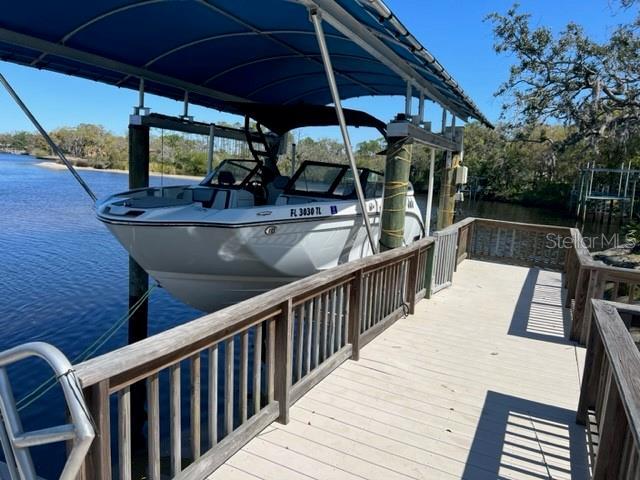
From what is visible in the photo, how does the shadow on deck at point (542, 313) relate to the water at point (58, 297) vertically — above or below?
above

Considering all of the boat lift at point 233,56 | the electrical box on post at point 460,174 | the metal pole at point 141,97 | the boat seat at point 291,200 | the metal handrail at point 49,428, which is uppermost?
the boat lift at point 233,56

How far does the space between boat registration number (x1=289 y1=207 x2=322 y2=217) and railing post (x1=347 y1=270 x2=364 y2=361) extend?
149 cm

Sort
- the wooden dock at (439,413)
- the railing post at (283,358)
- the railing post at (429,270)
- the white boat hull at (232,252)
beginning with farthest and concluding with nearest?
the railing post at (429,270), the white boat hull at (232,252), the railing post at (283,358), the wooden dock at (439,413)

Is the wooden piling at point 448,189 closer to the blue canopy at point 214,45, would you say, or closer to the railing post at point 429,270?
the blue canopy at point 214,45

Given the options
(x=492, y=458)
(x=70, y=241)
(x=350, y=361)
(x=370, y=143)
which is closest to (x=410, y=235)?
(x=350, y=361)

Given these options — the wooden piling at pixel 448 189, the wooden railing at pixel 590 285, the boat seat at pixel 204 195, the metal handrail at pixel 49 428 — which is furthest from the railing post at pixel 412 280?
the metal handrail at pixel 49 428

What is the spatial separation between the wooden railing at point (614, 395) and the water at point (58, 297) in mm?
4132

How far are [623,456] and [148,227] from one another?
416 centimetres

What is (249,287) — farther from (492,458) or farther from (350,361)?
(492,458)

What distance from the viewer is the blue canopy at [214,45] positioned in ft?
15.5

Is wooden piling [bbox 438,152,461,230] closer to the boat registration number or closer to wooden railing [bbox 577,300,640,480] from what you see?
the boat registration number

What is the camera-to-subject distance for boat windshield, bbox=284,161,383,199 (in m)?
6.49

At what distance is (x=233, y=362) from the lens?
3.05 meters

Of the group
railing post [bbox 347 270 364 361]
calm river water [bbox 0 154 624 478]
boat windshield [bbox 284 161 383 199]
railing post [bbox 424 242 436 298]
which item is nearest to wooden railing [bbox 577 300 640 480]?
railing post [bbox 347 270 364 361]
